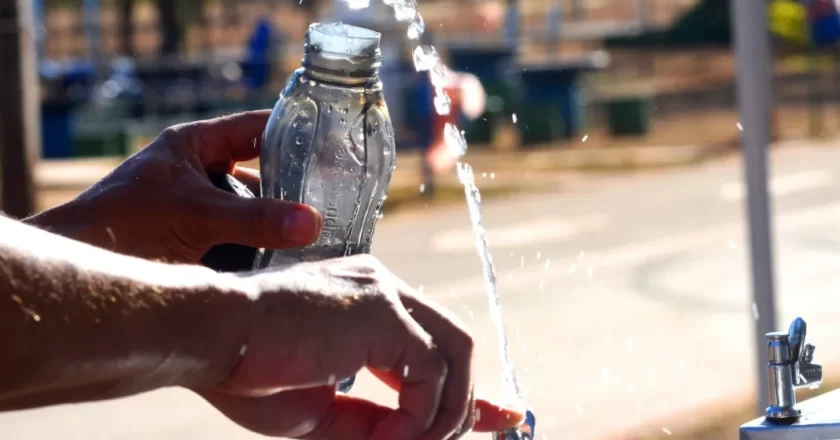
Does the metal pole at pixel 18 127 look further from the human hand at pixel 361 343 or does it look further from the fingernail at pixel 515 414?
the human hand at pixel 361 343

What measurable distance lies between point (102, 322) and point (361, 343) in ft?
0.70

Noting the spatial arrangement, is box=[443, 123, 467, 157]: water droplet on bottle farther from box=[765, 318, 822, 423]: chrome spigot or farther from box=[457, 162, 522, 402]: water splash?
box=[765, 318, 822, 423]: chrome spigot

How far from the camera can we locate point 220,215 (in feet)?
4.77

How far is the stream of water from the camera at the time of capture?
163 cm

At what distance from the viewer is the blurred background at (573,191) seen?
661 centimetres

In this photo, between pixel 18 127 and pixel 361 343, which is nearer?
pixel 361 343

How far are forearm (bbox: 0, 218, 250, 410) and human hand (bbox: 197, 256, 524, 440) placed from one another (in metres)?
0.03

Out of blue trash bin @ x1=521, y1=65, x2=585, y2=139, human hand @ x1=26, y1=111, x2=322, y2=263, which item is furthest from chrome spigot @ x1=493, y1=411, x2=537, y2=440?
blue trash bin @ x1=521, y1=65, x2=585, y2=139

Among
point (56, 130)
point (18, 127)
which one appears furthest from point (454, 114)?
point (56, 130)

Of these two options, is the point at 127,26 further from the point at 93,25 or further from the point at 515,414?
the point at 515,414

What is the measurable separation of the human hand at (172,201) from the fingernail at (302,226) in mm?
74

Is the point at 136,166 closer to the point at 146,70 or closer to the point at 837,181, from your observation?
the point at 837,181

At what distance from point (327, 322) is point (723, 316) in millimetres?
7201

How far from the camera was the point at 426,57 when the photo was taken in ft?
6.18
